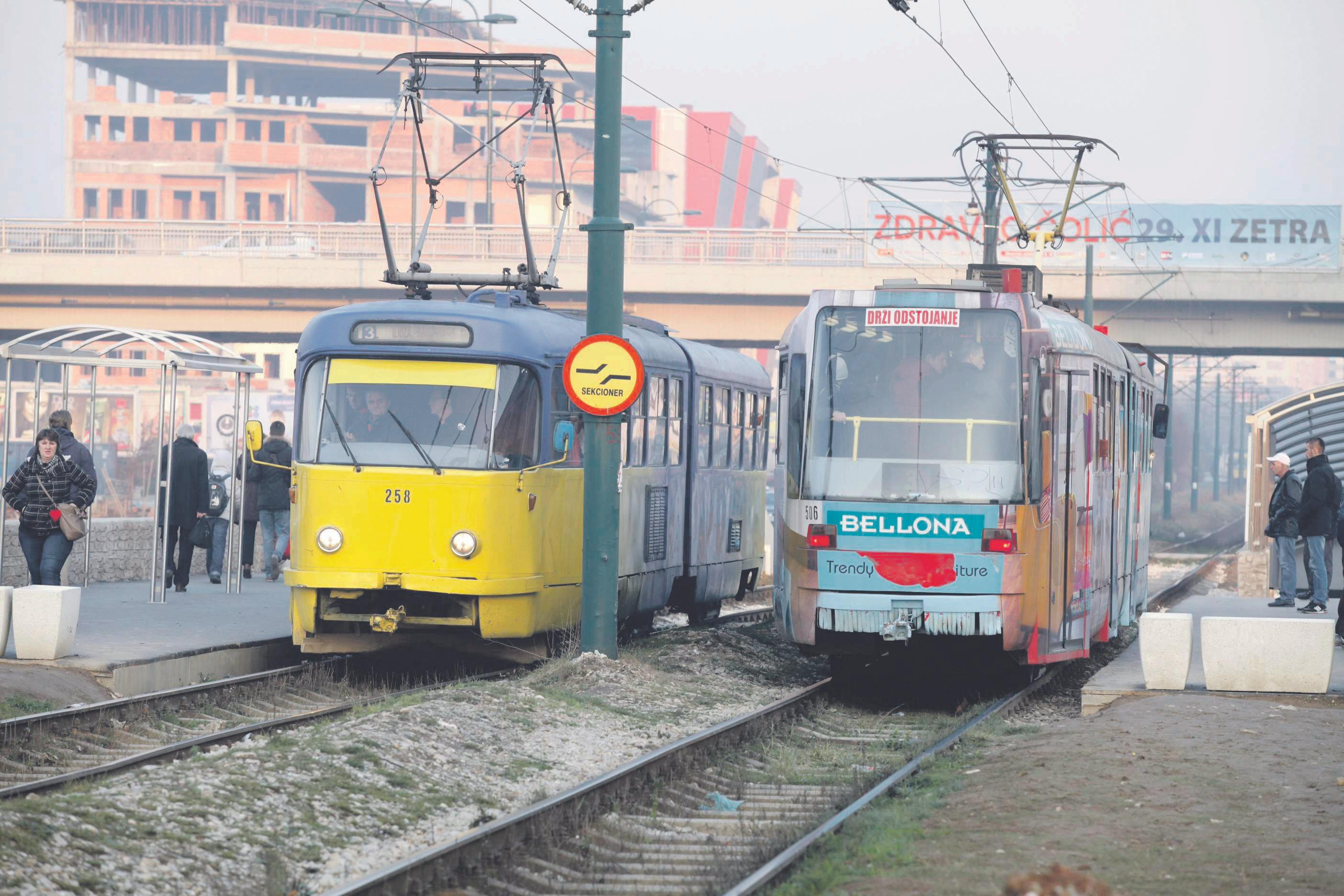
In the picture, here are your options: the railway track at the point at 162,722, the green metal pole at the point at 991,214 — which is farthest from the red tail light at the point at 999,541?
the green metal pole at the point at 991,214

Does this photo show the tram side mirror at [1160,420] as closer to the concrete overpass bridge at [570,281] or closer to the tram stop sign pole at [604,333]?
the tram stop sign pole at [604,333]

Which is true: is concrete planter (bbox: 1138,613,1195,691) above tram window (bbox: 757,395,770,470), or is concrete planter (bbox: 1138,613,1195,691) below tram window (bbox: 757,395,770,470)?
below

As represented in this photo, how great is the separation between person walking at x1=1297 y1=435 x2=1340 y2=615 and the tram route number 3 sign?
8460mm

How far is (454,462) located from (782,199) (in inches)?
5501

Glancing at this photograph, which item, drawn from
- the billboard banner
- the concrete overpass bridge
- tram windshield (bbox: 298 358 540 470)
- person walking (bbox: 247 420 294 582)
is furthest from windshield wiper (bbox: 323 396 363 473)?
the billboard banner

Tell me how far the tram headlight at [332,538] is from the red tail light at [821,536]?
342 cm

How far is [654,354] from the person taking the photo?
16.7m

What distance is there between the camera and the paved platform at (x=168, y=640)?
12.8 metres

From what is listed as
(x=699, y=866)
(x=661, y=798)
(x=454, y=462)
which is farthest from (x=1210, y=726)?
(x=454, y=462)

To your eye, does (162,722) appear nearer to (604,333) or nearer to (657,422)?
(604,333)

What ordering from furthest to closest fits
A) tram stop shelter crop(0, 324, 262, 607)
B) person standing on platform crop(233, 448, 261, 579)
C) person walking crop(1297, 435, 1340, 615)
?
person standing on platform crop(233, 448, 261, 579) < person walking crop(1297, 435, 1340, 615) < tram stop shelter crop(0, 324, 262, 607)

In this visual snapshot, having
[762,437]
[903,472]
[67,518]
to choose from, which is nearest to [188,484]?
[67,518]

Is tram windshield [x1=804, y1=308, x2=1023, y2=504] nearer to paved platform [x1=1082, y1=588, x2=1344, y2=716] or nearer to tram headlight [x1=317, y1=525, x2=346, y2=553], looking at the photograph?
paved platform [x1=1082, y1=588, x2=1344, y2=716]

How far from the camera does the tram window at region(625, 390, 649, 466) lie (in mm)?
15992
